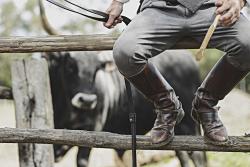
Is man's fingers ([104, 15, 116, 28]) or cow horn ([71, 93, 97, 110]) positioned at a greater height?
man's fingers ([104, 15, 116, 28])

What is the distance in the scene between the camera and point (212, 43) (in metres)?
2.82

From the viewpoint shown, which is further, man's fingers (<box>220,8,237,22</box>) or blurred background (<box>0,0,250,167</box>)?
blurred background (<box>0,0,250,167</box>)

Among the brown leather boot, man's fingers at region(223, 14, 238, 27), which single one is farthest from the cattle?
man's fingers at region(223, 14, 238, 27)

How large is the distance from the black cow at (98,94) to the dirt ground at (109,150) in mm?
1014

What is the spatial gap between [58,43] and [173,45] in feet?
2.13

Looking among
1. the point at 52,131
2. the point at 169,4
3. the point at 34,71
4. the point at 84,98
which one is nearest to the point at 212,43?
the point at 169,4

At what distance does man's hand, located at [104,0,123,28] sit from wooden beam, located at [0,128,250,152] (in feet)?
1.93

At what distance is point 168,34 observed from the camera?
281cm

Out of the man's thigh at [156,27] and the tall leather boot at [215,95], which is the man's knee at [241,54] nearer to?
the tall leather boot at [215,95]

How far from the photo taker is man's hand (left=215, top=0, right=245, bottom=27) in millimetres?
2582

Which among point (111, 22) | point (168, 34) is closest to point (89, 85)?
point (111, 22)

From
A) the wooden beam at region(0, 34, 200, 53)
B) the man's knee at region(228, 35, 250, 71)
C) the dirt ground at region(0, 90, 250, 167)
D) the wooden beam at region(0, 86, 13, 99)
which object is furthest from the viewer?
the dirt ground at region(0, 90, 250, 167)

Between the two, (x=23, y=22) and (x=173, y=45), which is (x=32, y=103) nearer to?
(x=173, y=45)

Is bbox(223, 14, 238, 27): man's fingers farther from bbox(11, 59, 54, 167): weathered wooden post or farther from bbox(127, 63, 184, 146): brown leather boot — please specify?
bbox(11, 59, 54, 167): weathered wooden post
